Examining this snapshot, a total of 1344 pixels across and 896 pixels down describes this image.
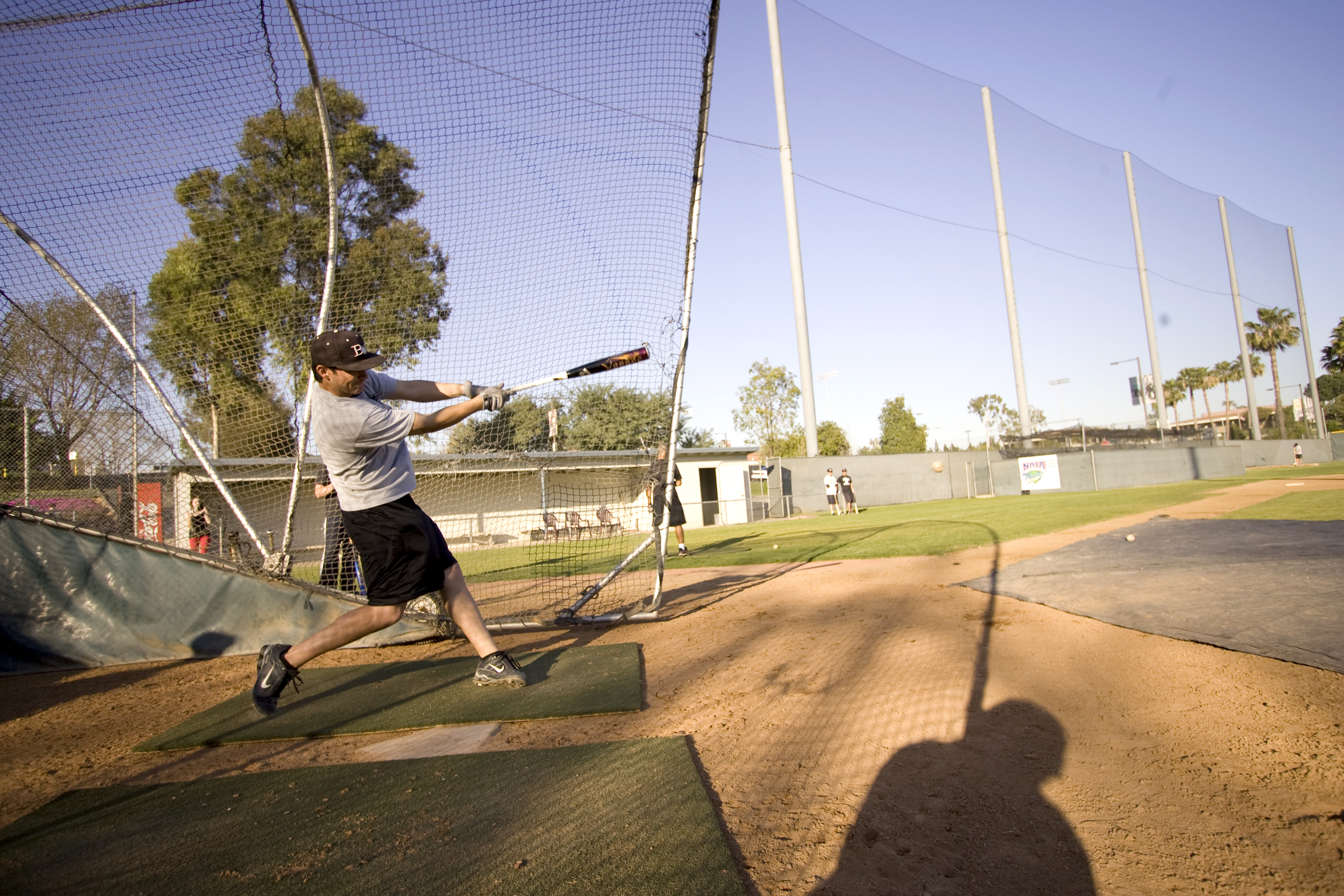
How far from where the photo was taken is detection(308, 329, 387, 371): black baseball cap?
359 cm

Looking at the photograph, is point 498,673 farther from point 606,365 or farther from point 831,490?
point 831,490

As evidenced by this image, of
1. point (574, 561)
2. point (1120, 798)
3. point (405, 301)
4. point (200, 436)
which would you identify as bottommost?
point (1120, 798)

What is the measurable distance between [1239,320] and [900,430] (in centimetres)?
2402

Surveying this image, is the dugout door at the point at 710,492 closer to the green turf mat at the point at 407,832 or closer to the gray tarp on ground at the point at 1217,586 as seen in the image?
the gray tarp on ground at the point at 1217,586

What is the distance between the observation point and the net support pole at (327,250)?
521cm

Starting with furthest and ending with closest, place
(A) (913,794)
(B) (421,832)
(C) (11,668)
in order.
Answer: (C) (11,668) < (A) (913,794) < (B) (421,832)

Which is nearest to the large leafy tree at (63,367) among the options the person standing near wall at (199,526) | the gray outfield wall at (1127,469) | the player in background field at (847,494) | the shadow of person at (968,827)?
the person standing near wall at (199,526)

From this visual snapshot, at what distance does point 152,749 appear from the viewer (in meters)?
3.34

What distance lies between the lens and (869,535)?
12711 mm

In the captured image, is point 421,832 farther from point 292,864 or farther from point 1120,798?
point 1120,798

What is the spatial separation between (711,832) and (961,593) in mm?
4178

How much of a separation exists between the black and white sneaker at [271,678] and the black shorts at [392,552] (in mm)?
538

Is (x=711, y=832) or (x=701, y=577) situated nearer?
(x=711, y=832)

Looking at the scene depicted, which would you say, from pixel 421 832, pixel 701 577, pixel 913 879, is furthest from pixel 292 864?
pixel 701 577
